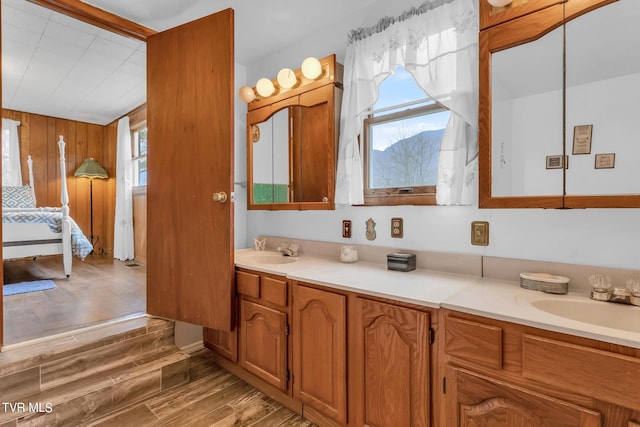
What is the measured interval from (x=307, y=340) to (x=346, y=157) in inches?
42.2

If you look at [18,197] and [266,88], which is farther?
[18,197]

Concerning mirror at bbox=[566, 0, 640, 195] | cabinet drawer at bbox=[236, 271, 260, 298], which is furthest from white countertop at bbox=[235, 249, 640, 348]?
mirror at bbox=[566, 0, 640, 195]

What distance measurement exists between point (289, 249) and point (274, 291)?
59 centimetres

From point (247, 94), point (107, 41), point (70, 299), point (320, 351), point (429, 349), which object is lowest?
point (70, 299)

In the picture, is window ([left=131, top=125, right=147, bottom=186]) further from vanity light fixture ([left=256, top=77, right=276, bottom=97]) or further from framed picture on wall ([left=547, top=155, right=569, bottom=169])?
framed picture on wall ([left=547, top=155, right=569, bottom=169])

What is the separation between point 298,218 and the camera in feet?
7.99

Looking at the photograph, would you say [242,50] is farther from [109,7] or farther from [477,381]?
[477,381]

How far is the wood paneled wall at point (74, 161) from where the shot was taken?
502 cm

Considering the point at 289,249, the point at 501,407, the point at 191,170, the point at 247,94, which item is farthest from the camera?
the point at 247,94

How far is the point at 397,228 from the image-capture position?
1867 mm

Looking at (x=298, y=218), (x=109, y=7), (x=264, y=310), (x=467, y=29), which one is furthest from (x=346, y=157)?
(x=109, y=7)

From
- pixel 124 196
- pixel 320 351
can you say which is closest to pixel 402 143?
pixel 320 351

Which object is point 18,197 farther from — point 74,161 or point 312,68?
point 312,68

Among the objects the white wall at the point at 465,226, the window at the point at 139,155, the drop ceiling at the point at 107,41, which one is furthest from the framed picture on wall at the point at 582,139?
the window at the point at 139,155
